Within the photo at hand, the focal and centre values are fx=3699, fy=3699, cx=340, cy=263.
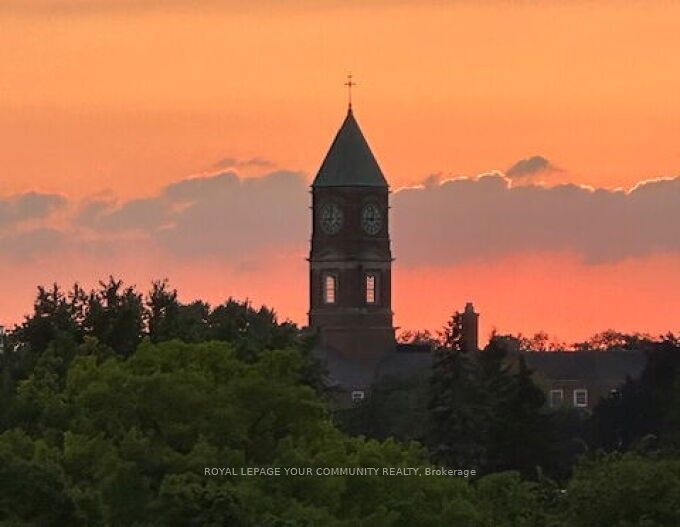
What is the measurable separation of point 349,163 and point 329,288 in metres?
6.57

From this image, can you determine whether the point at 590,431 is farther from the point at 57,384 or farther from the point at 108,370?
the point at 108,370

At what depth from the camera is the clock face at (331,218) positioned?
19012 centimetres

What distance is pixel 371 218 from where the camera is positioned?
191 m

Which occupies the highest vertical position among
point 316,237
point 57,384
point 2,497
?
point 316,237

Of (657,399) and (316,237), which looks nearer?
(657,399)

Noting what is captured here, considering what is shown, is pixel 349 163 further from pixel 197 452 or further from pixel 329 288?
pixel 197 452

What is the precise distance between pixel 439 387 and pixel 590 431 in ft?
66.8

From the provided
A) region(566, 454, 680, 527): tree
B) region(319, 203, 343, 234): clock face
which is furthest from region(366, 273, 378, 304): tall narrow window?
region(566, 454, 680, 527): tree

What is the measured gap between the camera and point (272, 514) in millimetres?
69938

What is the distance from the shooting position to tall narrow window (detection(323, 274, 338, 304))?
18975 centimetres

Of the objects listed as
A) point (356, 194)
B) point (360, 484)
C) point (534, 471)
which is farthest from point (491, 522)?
point (356, 194)

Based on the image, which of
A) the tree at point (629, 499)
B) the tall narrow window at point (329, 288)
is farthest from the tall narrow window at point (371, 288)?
the tree at point (629, 499)

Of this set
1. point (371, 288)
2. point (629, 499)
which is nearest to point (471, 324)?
point (371, 288)

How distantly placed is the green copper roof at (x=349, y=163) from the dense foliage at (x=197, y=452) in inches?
3319
